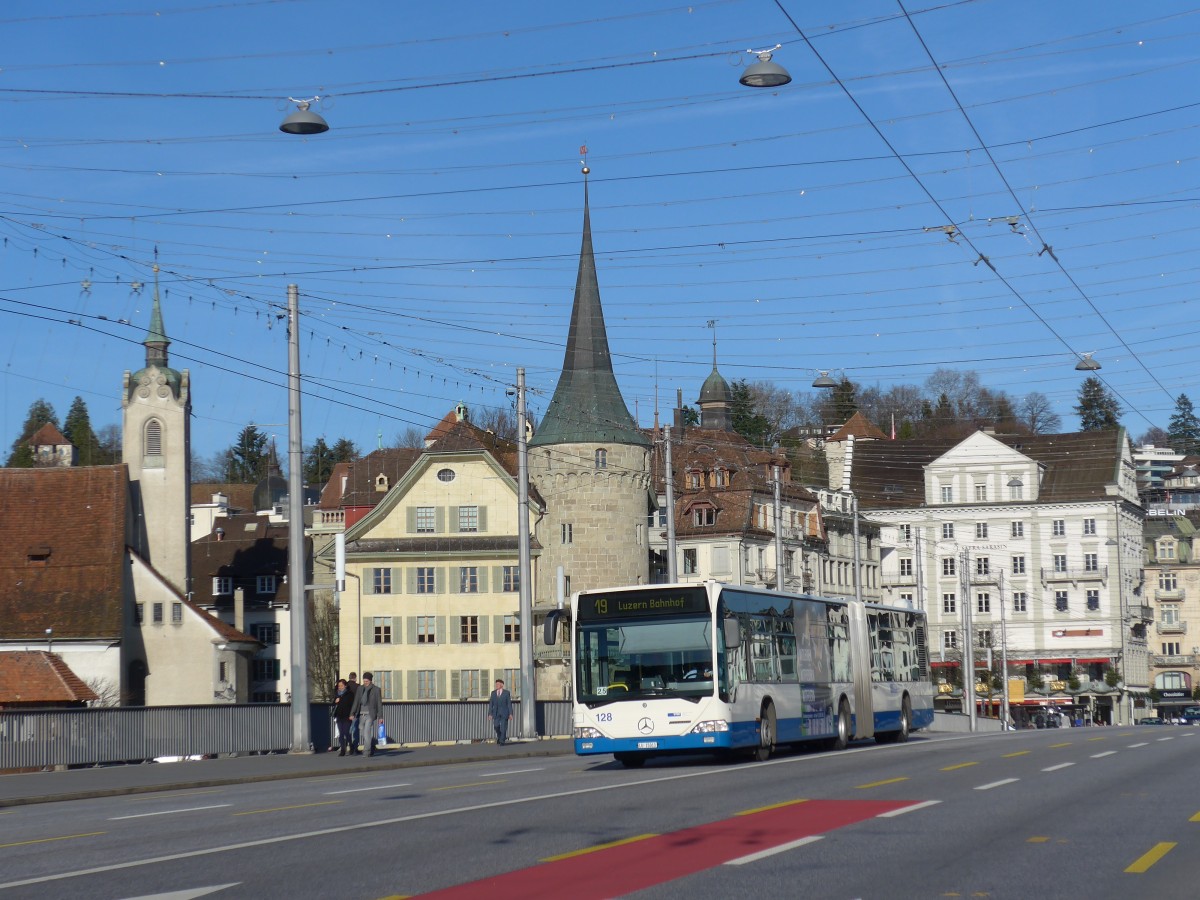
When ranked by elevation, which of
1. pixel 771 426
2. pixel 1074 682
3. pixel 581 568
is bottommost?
pixel 1074 682

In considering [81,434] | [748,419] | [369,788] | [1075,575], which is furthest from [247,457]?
[369,788]

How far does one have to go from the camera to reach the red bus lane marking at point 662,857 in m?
11.2

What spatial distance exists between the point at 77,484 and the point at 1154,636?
80.0m

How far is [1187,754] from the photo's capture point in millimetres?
29469

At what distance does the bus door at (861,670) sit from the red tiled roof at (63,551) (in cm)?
4840

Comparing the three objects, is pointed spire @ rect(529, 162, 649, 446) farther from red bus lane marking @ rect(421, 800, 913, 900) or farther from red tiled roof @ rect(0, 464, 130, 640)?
red bus lane marking @ rect(421, 800, 913, 900)

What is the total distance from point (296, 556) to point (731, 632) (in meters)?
11.2

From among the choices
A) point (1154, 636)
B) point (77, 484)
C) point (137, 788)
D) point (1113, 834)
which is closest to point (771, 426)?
point (1154, 636)

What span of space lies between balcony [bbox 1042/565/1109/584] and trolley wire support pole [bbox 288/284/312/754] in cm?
7952

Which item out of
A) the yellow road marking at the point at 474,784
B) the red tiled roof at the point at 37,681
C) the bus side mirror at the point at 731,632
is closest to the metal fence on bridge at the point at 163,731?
the yellow road marking at the point at 474,784

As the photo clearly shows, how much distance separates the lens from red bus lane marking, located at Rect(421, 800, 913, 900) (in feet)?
36.8

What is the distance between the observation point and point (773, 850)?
1323 cm

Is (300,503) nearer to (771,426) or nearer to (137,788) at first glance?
(137,788)

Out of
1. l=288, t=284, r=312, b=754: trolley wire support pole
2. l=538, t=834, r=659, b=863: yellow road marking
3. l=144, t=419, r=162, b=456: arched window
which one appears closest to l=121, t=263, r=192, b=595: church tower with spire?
l=144, t=419, r=162, b=456: arched window
